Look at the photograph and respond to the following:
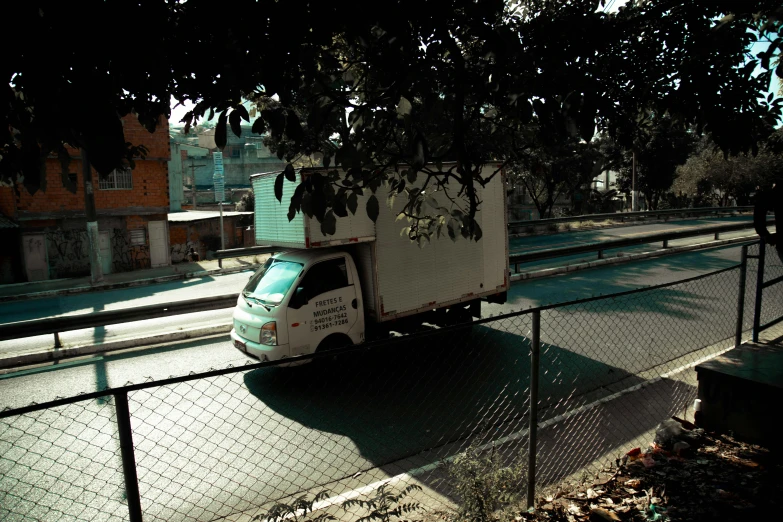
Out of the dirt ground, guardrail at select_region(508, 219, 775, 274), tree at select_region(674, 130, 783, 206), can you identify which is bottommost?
the dirt ground

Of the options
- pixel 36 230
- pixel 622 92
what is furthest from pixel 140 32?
pixel 36 230

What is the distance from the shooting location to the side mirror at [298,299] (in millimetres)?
6969

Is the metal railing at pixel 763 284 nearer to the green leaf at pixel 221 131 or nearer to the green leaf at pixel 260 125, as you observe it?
the green leaf at pixel 260 125

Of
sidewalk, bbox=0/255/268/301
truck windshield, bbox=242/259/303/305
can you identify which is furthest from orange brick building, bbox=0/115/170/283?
truck windshield, bbox=242/259/303/305

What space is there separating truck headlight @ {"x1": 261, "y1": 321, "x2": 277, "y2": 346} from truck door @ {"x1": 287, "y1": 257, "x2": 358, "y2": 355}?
0.20 metres

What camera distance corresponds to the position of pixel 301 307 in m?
7.02

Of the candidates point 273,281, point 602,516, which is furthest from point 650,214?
point 602,516

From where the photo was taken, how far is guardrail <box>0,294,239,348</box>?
8.48 m

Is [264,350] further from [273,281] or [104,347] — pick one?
[104,347]

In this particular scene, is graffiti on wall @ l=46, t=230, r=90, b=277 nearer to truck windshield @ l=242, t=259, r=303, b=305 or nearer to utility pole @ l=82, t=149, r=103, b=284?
utility pole @ l=82, t=149, r=103, b=284

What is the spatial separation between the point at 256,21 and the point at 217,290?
13950mm

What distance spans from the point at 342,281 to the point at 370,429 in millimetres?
2560

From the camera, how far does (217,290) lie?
1612 cm

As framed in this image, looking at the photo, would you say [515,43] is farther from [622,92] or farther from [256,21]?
[622,92]
